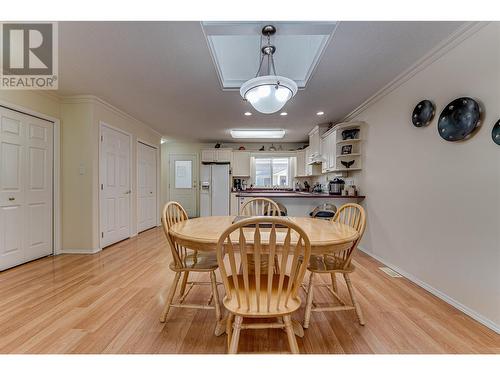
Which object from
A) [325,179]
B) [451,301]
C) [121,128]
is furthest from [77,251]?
[325,179]

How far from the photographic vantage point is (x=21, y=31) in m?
1.91

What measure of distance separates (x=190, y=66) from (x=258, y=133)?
3.04 metres

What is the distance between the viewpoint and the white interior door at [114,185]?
3541mm

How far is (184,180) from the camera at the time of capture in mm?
6641

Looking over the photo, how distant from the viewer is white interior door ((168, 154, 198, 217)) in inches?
260

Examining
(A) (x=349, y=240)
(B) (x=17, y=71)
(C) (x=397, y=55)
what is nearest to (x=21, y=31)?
(B) (x=17, y=71)

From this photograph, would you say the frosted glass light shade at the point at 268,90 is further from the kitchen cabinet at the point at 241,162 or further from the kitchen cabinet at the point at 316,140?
the kitchen cabinet at the point at 241,162

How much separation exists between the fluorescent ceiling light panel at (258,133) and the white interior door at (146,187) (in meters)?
1.97

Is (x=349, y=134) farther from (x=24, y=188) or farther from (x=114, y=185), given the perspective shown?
(x=24, y=188)

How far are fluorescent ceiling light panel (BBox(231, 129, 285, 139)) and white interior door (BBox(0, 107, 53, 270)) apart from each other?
331cm

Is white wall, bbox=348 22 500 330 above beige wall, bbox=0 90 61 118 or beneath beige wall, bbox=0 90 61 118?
beneath

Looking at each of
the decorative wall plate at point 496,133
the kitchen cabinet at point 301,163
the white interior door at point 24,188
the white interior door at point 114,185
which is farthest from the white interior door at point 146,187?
the decorative wall plate at point 496,133

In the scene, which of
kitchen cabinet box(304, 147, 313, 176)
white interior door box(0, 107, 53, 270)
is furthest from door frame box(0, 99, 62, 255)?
kitchen cabinet box(304, 147, 313, 176)

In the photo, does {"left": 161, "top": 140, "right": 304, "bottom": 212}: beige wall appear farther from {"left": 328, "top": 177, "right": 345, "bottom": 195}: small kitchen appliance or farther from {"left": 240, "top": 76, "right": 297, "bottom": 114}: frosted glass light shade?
{"left": 240, "top": 76, "right": 297, "bottom": 114}: frosted glass light shade
